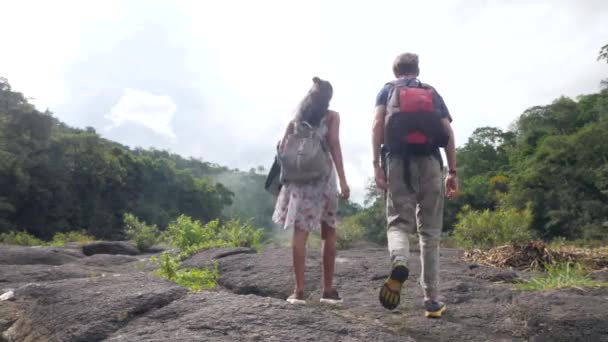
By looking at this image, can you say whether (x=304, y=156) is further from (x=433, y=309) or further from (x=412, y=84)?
(x=433, y=309)

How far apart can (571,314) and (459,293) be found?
113cm

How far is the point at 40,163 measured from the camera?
3903 cm


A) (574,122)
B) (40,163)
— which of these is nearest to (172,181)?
(40,163)

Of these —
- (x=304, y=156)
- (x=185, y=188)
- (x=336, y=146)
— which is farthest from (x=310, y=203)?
(x=185, y=188)

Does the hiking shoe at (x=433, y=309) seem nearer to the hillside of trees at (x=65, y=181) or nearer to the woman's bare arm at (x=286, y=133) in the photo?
the woman's bare arm at (x=286, y=133)

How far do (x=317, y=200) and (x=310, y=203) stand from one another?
0.18ft

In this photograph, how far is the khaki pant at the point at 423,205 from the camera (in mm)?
4219

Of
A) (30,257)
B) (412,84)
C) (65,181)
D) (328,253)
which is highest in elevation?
(65,181)

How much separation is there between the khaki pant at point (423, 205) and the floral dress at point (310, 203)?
1.44ft

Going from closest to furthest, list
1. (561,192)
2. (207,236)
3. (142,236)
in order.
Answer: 1. (207,236)
2. (142,236)
3. (561,192)

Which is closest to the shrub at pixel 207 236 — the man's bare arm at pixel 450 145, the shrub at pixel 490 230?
the shrub at pixel 490 230

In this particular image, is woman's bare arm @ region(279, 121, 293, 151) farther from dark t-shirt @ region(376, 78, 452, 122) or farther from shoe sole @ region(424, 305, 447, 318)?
shoe sole @ region(424, 305, 447, 318)

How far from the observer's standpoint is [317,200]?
14.6ft

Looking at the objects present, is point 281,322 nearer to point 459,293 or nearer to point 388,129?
point 388,129
